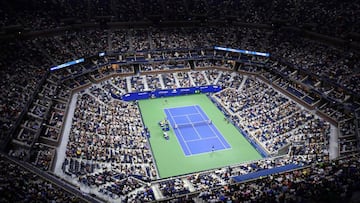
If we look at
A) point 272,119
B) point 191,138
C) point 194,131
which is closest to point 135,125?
point 191,138

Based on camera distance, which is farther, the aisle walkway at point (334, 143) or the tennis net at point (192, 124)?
the tennis net at point (192, 124)

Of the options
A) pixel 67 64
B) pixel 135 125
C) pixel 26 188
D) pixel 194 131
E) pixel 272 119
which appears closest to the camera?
pixel 26 188

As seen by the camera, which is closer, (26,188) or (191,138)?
(26,188)

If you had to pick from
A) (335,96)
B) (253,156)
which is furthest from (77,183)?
(335,96)

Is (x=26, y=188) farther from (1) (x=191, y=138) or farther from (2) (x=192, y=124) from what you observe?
(2) (x=192, y=124)

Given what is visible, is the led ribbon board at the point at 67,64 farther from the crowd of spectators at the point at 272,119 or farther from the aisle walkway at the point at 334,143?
the aisle walkway at the point at 334,143

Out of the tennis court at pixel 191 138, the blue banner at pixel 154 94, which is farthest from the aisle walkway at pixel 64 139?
the tennis court at pixel 191 138

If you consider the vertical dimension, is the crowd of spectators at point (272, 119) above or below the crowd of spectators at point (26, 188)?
above

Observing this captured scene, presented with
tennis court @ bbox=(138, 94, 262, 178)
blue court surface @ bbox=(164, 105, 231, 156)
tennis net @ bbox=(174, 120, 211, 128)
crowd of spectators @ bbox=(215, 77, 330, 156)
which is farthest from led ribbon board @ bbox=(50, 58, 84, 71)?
crowd of spectators @ bbox=(215, 77, 330, 156)

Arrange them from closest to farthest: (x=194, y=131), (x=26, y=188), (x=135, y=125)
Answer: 1. (x=26, y=188)
2. (x=135, y=125)
3. (x=194, y=131)
